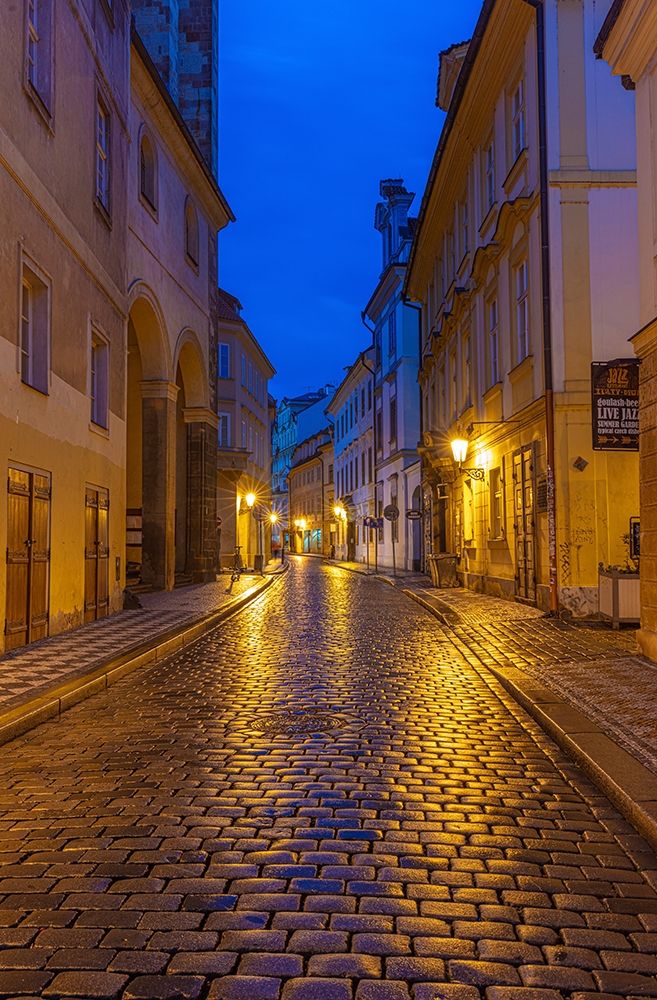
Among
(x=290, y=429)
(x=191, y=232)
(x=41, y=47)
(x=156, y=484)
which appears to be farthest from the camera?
(x=290, y=429)

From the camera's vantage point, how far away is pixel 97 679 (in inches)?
349

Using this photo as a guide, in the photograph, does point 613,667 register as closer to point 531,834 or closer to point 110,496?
point 531,834

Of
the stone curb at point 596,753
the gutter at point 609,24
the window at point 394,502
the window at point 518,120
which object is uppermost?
the window at point 518,120

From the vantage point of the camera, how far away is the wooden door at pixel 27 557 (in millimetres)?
10875

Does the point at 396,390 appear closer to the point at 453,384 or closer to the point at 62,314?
the point at 453,384

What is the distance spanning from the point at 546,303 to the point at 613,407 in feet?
8.44

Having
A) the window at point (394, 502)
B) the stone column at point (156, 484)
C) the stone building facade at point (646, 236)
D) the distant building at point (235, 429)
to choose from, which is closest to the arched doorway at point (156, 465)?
the stone column at point (156, 484)

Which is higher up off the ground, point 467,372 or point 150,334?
point 150,334

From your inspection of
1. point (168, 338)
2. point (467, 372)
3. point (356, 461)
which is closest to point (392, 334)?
point (356, 461)

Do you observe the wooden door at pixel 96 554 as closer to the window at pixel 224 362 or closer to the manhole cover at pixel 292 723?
the manhole cover at pixel 292 723

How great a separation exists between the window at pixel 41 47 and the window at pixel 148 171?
896 centimetres

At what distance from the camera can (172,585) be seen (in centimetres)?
2370

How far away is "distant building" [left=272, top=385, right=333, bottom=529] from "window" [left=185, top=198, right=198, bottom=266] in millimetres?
64108

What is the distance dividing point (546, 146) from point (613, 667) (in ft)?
32.0
